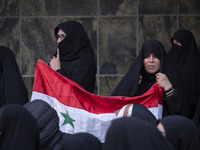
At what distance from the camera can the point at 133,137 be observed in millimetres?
2465

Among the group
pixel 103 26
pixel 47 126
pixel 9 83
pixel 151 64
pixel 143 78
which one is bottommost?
pixel 47 126

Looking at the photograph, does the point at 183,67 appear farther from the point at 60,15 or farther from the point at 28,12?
the point at 28,12

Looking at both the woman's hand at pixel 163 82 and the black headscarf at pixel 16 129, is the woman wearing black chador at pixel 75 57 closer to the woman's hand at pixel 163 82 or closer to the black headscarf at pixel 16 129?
the woman's hand at pixel 163 82

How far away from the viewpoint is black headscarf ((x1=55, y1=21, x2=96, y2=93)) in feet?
15.9

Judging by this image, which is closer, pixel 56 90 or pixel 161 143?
pixel 161 143

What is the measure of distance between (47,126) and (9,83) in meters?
1.55

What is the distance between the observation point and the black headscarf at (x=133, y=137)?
2.46 meters

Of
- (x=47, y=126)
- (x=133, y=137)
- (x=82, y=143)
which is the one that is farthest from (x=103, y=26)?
(x=133, y=137)

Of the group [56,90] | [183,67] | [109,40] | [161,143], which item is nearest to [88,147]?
[161,143]

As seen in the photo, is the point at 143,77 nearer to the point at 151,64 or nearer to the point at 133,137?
the point at 151,64

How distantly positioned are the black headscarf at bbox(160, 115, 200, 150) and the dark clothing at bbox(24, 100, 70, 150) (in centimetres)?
99

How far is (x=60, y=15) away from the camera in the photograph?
6.37 m

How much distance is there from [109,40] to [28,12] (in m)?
1.18

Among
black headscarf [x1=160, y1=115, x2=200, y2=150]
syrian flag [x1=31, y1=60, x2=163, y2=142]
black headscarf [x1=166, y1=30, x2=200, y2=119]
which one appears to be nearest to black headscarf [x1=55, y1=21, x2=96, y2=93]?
syrian flag [x1=31, y1=60, x2=163, y2=142]
